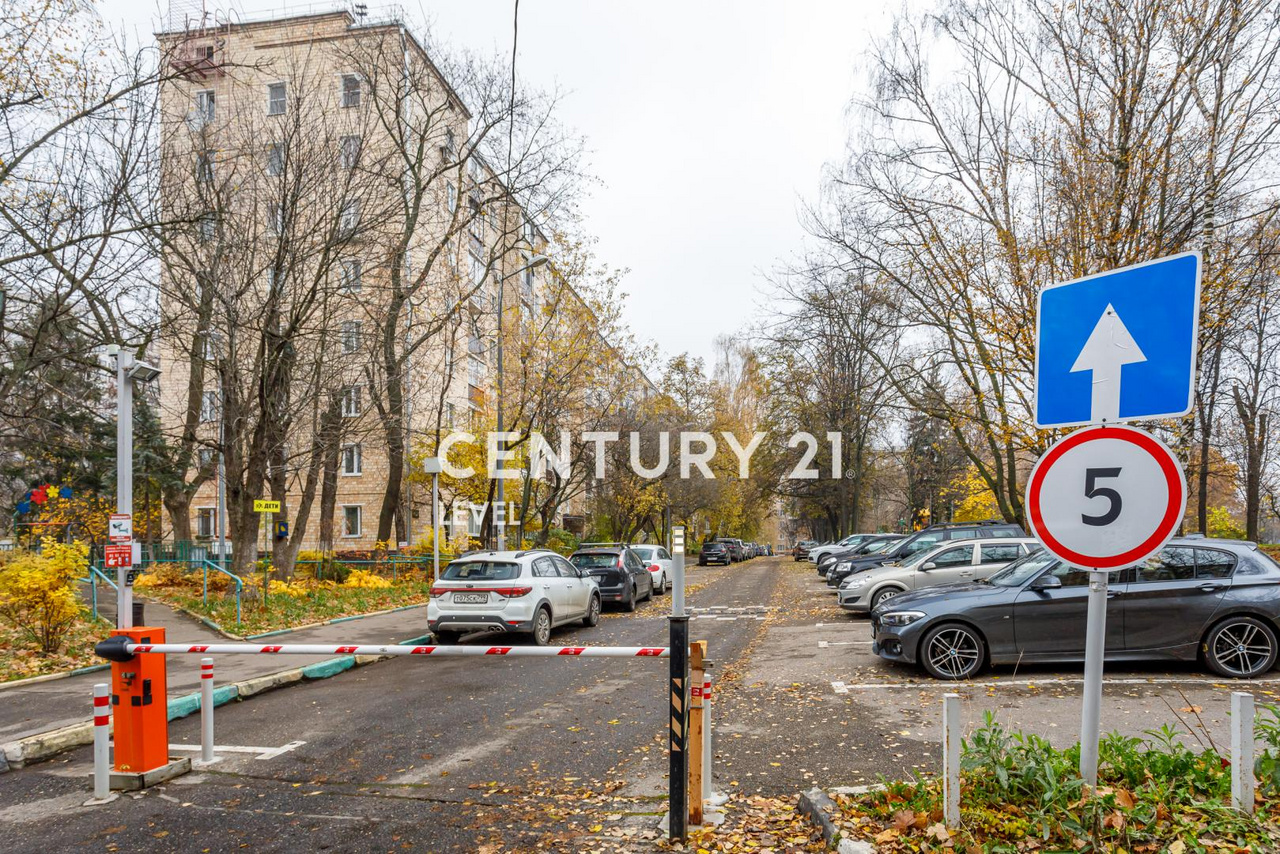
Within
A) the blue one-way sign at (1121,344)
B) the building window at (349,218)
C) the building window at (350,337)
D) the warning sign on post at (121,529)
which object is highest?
the building window at (349,218)

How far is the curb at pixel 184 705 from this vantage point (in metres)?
6.54

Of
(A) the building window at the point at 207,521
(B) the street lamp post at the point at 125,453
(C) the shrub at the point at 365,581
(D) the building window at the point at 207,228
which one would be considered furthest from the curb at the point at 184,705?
(A) the building window at the point at 207,521

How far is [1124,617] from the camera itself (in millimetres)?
9023

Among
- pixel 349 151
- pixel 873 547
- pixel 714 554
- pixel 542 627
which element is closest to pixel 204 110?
pixel 349 151

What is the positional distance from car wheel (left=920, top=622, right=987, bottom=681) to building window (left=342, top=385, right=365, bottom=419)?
13.3m

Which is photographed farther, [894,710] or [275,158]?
[275,158]

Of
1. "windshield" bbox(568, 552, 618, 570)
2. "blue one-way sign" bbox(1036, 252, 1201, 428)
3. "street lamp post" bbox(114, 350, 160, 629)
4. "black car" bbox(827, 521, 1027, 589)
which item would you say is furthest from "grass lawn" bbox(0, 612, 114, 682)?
"black car" bbox(827, 521, 1027, 589)

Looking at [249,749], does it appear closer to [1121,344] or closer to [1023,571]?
[1121,344]

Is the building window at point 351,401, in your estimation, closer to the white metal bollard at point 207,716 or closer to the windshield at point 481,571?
the windshield at point 481,571

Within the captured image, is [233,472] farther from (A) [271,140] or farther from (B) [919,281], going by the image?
(B) [919,281]

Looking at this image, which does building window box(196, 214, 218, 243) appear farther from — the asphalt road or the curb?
the asphalt road

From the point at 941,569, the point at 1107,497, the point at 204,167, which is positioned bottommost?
the point at 941,569

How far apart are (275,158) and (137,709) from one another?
13199 mm

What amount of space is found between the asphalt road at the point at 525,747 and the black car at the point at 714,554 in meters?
40.5
